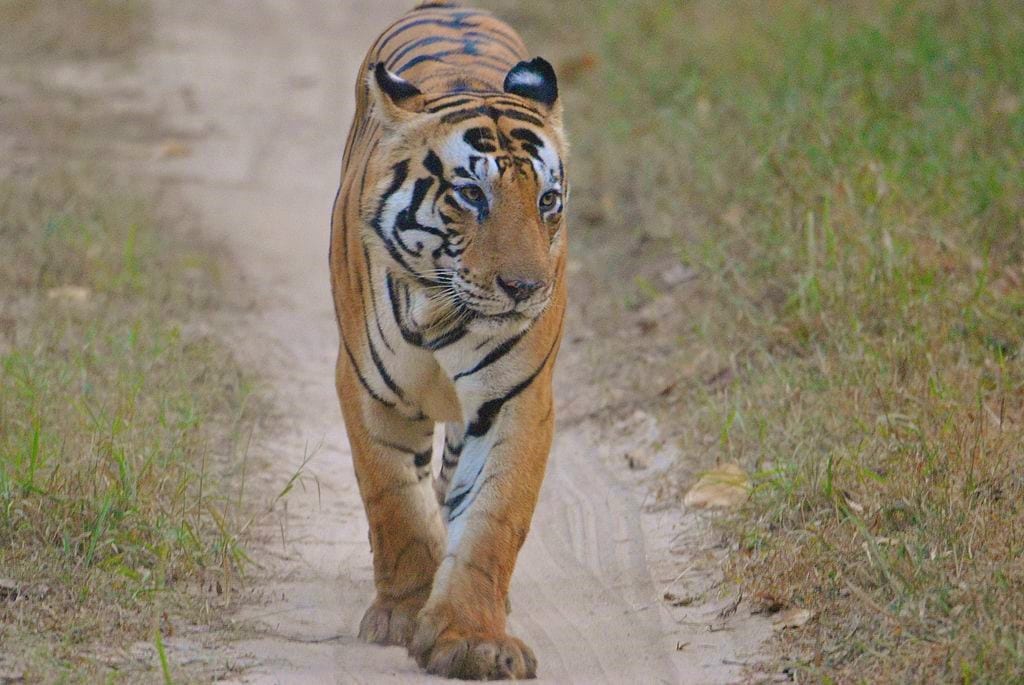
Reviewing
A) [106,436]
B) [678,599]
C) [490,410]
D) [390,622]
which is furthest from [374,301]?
[678,599]

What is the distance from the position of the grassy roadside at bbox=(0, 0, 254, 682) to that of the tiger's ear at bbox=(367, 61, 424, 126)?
1187 mm

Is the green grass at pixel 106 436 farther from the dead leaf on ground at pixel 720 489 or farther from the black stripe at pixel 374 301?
the dead leaf on ground at pixel 720 489

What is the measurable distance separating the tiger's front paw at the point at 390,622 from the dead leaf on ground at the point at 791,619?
87cm

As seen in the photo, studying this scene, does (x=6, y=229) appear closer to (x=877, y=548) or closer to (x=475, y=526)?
(x=475, y=526)

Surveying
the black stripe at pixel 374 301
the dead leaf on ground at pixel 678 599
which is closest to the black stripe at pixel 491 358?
the black stripe at pixel 374 301

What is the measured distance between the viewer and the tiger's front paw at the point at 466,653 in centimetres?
321

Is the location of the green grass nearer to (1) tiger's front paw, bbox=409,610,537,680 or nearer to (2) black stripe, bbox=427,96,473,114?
(1) tiger's front paw, bbox=409,610,537,680

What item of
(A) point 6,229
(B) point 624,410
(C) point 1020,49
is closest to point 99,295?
(A) point 6,229

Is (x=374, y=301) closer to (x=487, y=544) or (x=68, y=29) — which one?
(x=487, y=544)

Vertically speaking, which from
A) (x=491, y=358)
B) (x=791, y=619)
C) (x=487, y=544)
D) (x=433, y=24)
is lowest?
(x=791, y=619)

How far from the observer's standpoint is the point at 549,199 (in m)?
3.36

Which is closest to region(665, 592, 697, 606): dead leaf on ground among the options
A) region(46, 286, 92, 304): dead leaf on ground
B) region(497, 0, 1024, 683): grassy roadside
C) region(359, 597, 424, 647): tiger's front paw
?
region(497, 0, 1024, 683): grassy roadside

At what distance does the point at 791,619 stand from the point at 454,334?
1056 mm

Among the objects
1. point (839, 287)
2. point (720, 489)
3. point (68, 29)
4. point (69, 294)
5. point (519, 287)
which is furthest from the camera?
point (68, 29)
